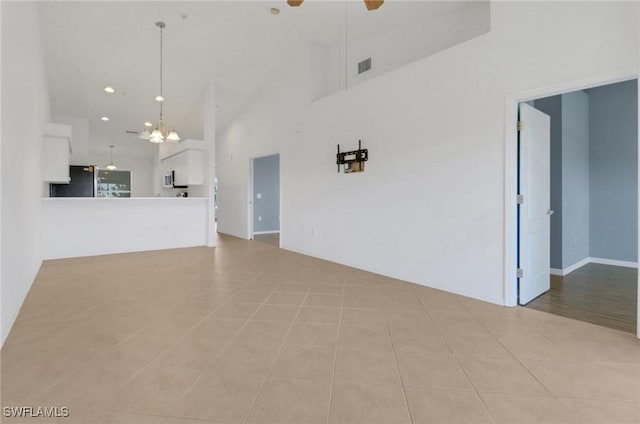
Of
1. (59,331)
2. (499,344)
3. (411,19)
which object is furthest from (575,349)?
(411,19)

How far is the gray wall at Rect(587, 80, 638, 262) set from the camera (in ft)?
15.3

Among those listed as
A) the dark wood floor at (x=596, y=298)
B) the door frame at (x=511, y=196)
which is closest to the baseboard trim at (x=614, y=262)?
the dark wood floor at (x=596, y=298)

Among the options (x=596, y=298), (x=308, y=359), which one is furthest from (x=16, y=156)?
(x=596, y=298)

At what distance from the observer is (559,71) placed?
2.69m

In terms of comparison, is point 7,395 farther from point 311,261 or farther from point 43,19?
point 43,19

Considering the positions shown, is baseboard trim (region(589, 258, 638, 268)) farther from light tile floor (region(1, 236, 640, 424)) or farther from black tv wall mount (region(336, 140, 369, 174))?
black tv wall mount (region(336, 140, 369, 174))

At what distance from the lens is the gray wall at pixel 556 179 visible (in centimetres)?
434

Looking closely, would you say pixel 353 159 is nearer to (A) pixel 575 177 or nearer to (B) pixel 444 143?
(B) pixel 444 143

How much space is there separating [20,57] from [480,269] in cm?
505

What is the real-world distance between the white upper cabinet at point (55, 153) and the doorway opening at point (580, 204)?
693 centimetres

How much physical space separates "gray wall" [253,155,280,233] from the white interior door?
20.7ft

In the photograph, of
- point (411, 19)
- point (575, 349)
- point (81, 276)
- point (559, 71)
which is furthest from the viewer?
point (411, 19)

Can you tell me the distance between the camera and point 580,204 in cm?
480

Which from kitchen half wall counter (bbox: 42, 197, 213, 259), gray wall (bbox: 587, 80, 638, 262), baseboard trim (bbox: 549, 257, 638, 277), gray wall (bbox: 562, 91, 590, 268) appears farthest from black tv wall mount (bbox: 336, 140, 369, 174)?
gray wall (bbox: 587, 80, 638, 262)
